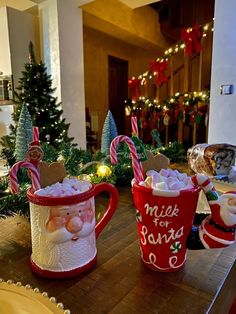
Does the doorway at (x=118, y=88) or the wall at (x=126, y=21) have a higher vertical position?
the wall at (x=126, y=21)

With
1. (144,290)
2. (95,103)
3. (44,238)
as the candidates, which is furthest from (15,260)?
(95,103)

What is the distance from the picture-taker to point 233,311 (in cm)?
69

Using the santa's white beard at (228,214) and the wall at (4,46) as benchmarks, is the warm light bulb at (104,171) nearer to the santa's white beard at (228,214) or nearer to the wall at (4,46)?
the santa's white beard at (228,214)

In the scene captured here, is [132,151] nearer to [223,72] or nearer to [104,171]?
[104,171]

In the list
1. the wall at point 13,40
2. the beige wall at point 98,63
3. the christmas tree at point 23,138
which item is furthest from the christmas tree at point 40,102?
the beige wall at point 98,63

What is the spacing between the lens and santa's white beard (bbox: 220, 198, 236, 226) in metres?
0.44

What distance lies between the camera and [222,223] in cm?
45

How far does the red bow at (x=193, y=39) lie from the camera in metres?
2.89

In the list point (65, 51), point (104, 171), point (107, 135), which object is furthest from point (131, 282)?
point (65, 51)

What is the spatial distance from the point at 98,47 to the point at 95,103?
3.70ft

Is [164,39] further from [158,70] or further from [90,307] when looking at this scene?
[90,307]

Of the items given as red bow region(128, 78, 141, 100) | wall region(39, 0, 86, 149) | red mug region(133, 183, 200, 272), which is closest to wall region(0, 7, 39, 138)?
wall region(39, 0, 86, 149)

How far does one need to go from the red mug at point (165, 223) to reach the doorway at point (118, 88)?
17.1 feet

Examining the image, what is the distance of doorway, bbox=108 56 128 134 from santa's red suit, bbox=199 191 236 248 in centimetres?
526
